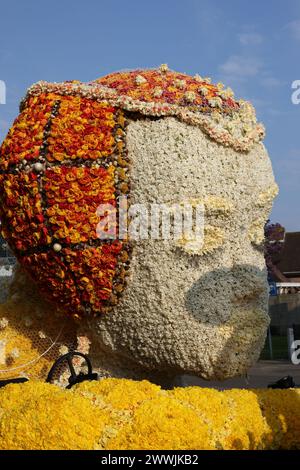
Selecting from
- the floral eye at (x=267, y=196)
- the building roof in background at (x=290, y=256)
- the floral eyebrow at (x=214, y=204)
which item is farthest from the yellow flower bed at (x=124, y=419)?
the building roof in background at (x=290, y=256)

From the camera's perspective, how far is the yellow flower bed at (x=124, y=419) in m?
3.59

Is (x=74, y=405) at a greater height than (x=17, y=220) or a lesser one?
lesser

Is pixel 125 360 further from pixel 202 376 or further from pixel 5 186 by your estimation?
pixel 5 186

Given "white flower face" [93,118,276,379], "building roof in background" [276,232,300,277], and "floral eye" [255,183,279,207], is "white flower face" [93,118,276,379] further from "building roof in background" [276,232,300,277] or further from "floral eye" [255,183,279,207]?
"building roof in background" [276,232,300,277]

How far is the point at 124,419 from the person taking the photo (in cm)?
369

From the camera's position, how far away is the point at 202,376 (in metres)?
5.13

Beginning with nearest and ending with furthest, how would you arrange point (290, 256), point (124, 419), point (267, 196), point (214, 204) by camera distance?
point (124, 419) < point (214, 204) < point (267, 196) < point (290, 256)

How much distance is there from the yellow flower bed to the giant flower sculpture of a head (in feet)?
3.02

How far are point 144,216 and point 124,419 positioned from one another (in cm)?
171

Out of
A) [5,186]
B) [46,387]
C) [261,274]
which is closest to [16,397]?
[46,387]

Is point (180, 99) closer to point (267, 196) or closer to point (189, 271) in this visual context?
point (267, 196)

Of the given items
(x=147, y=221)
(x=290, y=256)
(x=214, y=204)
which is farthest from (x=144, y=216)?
(x=290, y=256)

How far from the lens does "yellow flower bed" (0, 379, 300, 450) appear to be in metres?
3.59
